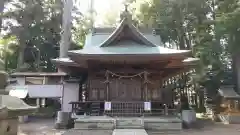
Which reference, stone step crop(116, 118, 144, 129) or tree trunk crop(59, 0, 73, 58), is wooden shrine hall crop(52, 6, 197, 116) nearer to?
stone step crop(116, 118, 144, 129)

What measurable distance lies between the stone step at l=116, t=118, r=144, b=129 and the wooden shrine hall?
139 centimetres

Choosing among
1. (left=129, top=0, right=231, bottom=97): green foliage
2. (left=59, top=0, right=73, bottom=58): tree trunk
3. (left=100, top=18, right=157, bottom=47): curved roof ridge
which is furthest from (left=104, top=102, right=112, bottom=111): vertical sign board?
(left=59, top=0, right=73, bottom=58): tree trunk

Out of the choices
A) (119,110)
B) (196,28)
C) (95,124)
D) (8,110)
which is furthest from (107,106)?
(196,28)

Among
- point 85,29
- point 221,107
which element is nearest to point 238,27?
point 221,107

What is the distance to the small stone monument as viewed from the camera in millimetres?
2836

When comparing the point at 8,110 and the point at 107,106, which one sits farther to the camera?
the point at 107,106

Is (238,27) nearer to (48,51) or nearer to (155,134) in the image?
(155,134)

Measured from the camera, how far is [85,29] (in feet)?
111

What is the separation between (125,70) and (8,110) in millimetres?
12289

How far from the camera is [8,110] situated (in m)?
2.89

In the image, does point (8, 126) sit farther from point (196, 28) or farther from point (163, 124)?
point (196, 28)

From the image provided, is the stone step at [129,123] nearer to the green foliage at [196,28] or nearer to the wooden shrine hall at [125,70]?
the wooden shrine hall at [125,70]

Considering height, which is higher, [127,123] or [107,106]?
[107,106]

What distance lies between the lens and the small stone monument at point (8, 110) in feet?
9.30
